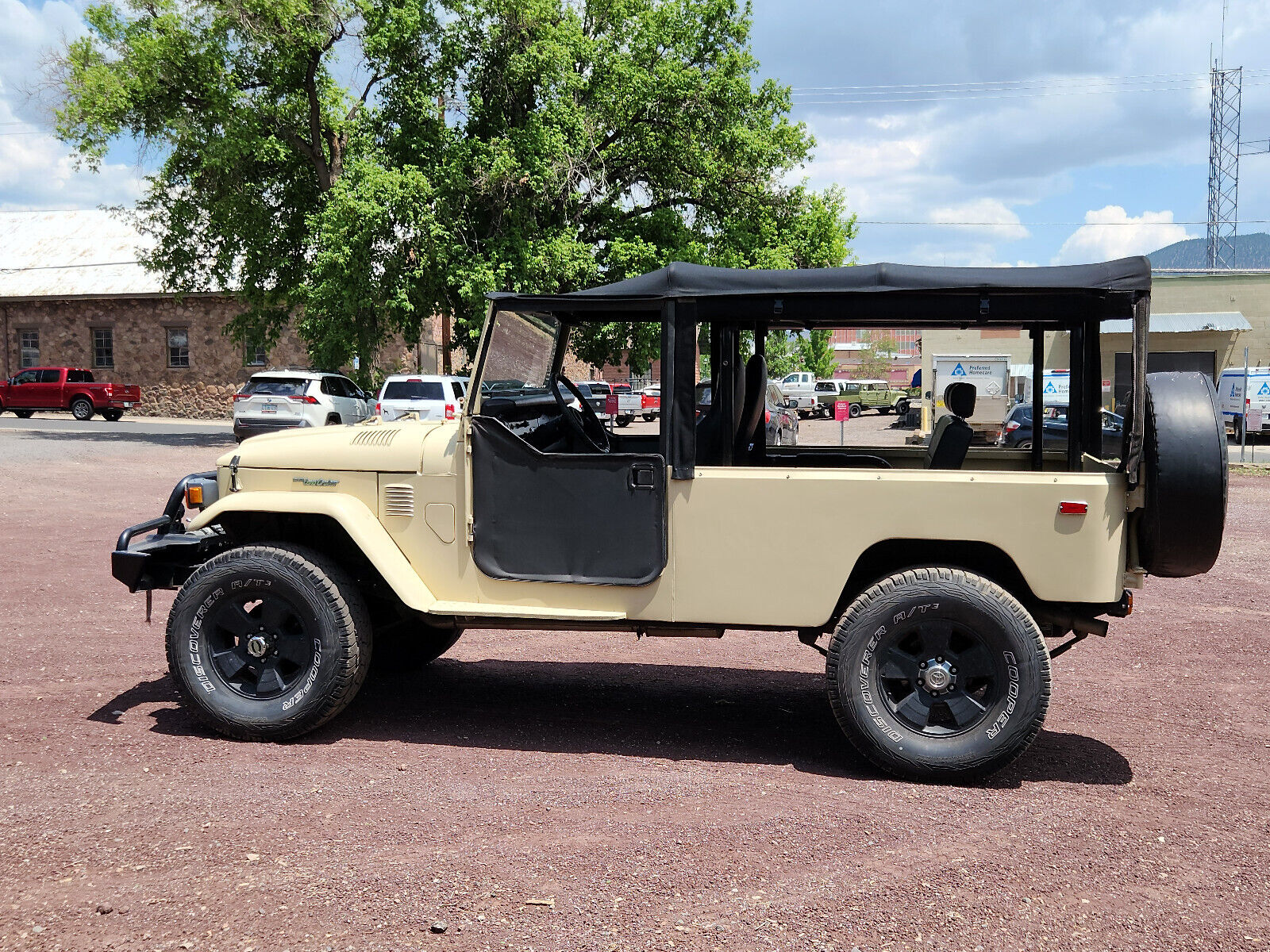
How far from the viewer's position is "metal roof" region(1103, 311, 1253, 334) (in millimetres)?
38000

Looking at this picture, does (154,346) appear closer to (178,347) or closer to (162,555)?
(178,347)

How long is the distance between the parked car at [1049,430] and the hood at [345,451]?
2973 mm

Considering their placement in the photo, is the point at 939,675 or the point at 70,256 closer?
the point at 939,675

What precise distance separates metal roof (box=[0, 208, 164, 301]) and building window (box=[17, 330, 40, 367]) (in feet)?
5.18

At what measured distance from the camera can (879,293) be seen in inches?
180


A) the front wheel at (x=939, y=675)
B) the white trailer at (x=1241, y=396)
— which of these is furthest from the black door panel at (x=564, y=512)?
the white trailer at (x=1241, y=396)

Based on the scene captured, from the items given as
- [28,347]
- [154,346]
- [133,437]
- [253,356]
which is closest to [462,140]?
[133,437]

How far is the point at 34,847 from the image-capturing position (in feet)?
12.3

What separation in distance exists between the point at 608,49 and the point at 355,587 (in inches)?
916

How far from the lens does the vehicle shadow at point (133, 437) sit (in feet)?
88.0

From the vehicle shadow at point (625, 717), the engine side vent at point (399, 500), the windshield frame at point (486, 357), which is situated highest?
the windshield frame at point (486, 357)

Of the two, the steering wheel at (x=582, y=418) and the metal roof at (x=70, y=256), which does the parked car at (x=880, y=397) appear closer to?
the metal roof at (x=70, y=256)

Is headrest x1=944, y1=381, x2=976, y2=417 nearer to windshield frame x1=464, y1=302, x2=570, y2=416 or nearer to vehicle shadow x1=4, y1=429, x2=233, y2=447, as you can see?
windshield frame x1=464, y1=302, x2=570, y2=416

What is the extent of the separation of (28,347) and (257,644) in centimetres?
4281
